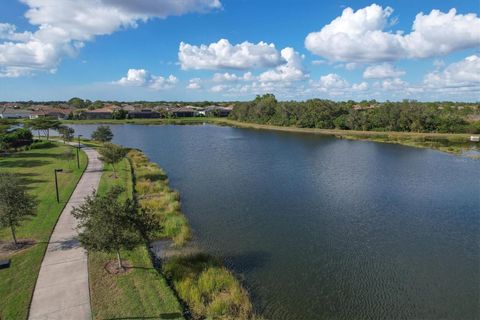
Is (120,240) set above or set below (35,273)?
above

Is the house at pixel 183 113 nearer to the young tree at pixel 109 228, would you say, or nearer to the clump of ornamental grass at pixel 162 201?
the clump of ornamental grass at pixel 162 201

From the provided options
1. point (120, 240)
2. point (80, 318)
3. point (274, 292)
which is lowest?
point (274, 292)

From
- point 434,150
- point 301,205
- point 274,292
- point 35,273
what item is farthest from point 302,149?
point 35,273

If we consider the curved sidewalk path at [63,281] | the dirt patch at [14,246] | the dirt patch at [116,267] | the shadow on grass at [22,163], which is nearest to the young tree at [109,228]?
the dirt patch at [116,267]

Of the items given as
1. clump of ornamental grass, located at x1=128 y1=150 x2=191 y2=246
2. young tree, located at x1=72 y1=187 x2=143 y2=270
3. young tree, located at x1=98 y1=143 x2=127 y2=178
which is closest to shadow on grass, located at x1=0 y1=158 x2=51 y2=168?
clump of ornamental grass, located at x1=128 y1=150 x2=191 y2=246

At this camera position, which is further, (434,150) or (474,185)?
(434,150)

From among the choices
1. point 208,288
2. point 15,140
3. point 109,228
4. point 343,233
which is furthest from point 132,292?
point 15,140

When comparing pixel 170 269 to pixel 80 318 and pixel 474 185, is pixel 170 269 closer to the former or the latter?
pixel 80 318

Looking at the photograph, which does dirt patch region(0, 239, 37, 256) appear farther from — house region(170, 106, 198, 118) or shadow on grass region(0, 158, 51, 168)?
house region(170, 106, 198, 118)
